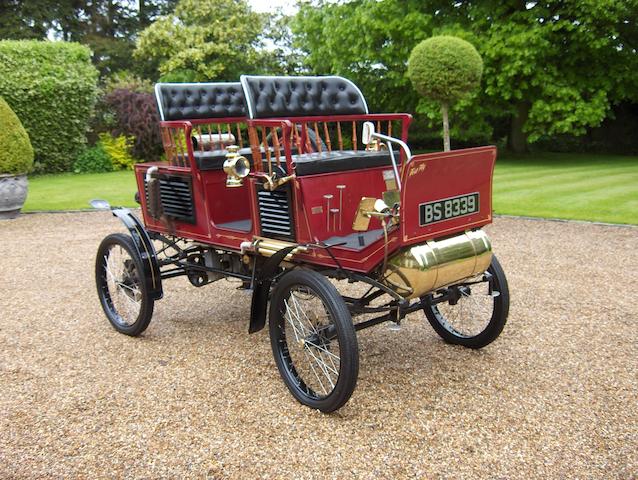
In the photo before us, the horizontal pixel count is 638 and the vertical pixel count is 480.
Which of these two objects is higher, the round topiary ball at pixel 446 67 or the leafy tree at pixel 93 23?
the leafy tree at pixel 93 23

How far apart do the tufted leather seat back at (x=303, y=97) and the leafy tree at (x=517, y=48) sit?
37.9 feet

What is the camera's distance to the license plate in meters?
3.05

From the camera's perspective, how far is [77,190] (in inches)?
518

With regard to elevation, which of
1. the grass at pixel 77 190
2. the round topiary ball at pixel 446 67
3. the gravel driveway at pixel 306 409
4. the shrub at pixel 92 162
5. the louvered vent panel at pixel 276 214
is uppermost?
the round topiary ball at pixel 446 67

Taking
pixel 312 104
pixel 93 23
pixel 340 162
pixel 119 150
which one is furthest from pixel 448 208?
pixel 93 23

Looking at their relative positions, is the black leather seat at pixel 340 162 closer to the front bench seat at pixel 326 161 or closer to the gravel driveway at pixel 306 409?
the front bench seat at pixel 326 161

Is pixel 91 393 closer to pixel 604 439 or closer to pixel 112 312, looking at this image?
pixel 112 312

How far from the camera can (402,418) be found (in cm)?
313

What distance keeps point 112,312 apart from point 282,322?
1874 mm

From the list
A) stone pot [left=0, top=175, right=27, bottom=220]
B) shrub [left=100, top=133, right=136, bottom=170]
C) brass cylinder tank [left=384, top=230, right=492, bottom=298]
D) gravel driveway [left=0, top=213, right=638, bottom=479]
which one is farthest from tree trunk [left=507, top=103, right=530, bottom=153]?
brass cylinder tank [left=384, top=230, right=492, bottom=298]

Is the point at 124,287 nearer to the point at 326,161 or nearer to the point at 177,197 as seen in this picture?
the point at 177,197

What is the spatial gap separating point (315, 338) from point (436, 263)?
793mm

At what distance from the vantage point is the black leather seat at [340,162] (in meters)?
3.39

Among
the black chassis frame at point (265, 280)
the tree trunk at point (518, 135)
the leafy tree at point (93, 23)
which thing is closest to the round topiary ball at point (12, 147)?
the black chassis frame at point (265, 280)
